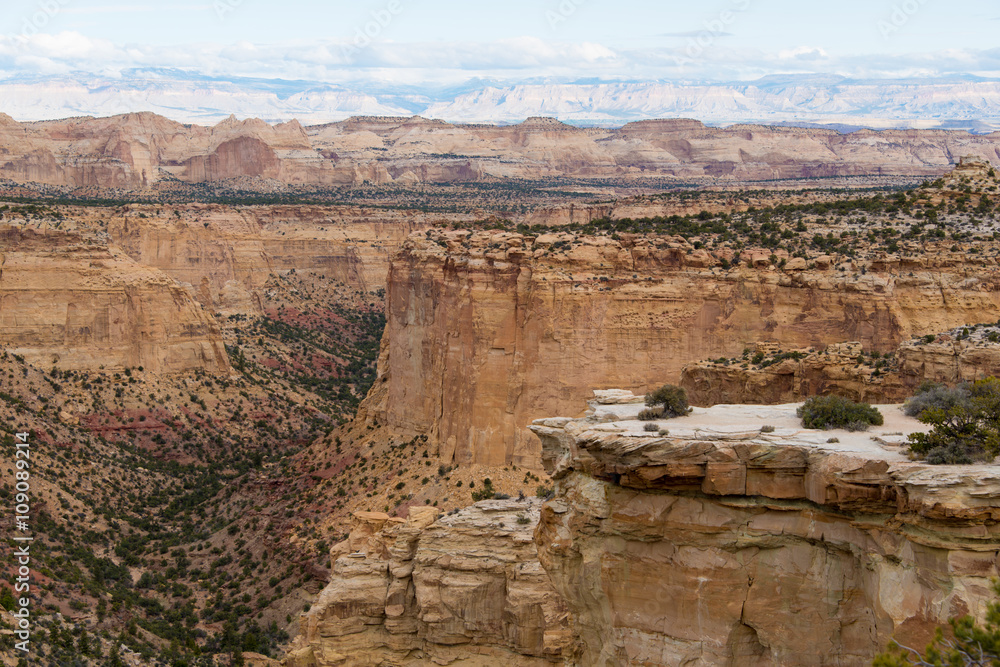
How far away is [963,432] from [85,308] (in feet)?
182

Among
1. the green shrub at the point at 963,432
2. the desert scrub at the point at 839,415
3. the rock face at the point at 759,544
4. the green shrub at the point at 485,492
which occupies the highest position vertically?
the green shrub at the point at 963,432

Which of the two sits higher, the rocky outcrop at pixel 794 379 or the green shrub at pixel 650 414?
the green shrub at pixel 650 414

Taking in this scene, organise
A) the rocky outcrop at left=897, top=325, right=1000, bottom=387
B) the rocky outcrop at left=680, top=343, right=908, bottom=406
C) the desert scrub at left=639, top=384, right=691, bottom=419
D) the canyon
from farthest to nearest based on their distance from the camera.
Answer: the rocky outcrop at left=680, top=343, right=908, bottom=406, the rocky outcrop at left=897, top=325, right=1000, bottom=387, the desert scrub at left=639, top=384, right=691, bottom=419, the canyon

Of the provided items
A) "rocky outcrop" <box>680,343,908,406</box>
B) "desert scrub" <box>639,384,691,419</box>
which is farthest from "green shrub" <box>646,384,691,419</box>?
"rocky outcrop" <box>680,343,908,406</box>

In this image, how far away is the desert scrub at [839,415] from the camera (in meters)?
18.7

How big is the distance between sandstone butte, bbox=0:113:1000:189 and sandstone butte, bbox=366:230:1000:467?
11200 cm

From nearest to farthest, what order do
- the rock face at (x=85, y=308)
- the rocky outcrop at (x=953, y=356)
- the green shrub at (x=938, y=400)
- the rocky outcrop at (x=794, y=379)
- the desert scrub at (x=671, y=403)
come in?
the green shrub at (x=938, y=400) → the desert scrub at (x=671, y=403) → the rocky outcrop at (x=953, y=356) → the rocky outcrop at (x=794, y=379) → the rock face at (x=85, y=308)

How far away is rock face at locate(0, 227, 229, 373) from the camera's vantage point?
2404 inches

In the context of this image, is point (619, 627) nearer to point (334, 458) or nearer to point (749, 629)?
point (749, 629)

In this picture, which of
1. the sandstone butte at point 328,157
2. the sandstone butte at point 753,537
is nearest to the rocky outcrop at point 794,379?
the sandstone butte at point 753,537

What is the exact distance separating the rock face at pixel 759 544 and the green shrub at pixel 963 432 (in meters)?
0.45

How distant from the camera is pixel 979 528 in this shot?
1477 centimetres

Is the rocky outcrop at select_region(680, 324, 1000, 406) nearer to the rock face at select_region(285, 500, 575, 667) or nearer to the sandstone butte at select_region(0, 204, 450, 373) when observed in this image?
the rock face at select_region(285, 500, 575, 667)

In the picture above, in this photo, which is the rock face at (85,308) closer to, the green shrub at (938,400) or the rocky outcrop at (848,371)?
the rocky outcrop at (848,371)
